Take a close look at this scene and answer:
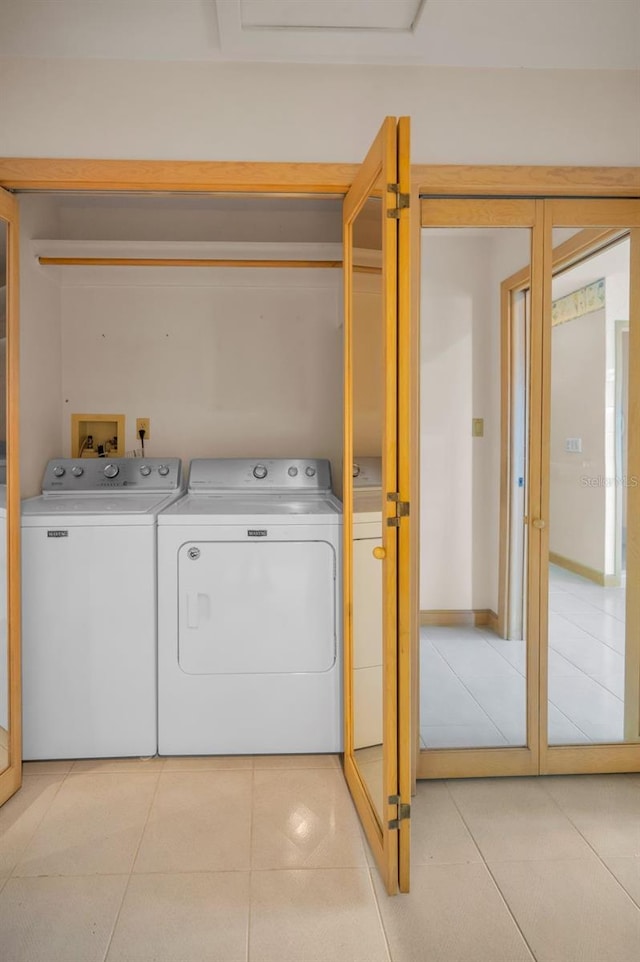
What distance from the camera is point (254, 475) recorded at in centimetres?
331

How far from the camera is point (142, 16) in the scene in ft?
6.88

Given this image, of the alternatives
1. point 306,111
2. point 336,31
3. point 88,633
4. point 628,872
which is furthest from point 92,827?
point 336,31

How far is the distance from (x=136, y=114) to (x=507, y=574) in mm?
2115

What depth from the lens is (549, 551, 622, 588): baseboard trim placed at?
2486 millimetres

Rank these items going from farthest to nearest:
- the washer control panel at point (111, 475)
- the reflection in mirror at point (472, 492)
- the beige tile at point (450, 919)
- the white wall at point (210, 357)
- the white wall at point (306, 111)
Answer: the white wall at point (210, 357)
the washer control panel at point (111, 475)
the reflection in mirror at point (472, 492)
the white wall at point (306, 111)
the beige tile at point (450, 919)

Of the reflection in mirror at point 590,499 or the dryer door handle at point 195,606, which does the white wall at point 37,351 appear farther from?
the reflection in mirror at point 590,499

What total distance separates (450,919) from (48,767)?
1603 mm

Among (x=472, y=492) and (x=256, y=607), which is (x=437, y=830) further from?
(x=472, y=492)

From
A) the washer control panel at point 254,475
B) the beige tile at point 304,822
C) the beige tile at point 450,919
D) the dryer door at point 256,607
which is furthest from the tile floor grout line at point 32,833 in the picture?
the washer control panel at point 254,475

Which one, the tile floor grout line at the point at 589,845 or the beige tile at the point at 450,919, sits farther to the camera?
the tile floor grout line at the point at 589,845

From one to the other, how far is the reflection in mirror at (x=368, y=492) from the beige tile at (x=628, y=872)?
698 mm

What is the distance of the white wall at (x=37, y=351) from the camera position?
2970 millimetres

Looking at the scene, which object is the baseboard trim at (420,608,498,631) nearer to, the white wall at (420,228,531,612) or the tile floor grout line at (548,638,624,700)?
the white wall at (420,228,531,612)

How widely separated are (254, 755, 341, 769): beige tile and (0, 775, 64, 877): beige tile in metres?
0.74
